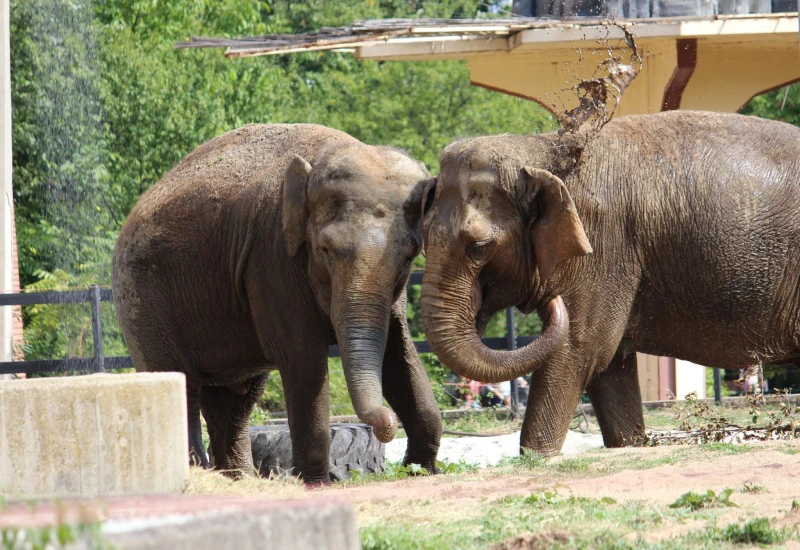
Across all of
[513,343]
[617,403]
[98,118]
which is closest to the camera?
[617,403]

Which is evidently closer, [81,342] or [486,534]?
[486,534]

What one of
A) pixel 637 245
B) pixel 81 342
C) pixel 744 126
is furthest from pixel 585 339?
pixel 81 342

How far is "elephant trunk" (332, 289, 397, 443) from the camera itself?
816cm

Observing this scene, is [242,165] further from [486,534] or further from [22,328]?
[22,328]

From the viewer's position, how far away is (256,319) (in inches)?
363

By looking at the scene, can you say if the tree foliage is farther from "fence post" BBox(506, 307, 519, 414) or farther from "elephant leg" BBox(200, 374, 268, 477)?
"elephant leg" BBox(200, 374, 268, 477)

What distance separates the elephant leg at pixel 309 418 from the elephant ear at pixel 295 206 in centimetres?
75

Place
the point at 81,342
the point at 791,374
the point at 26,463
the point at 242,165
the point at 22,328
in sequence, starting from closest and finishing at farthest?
1. the point at 26,463
2. the point at 242,165
3. the point at 81,342
4. the point at 22,328
5. the point at 791,374

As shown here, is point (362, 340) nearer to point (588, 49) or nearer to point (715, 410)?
point (715, 410)

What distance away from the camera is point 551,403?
8.78 m

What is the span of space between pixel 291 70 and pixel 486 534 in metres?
27.1

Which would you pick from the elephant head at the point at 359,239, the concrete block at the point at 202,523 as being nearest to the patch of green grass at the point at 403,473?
the elephant head at the point at 359,239

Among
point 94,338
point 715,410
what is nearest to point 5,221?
point 94,338

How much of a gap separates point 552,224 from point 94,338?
25.6ft
